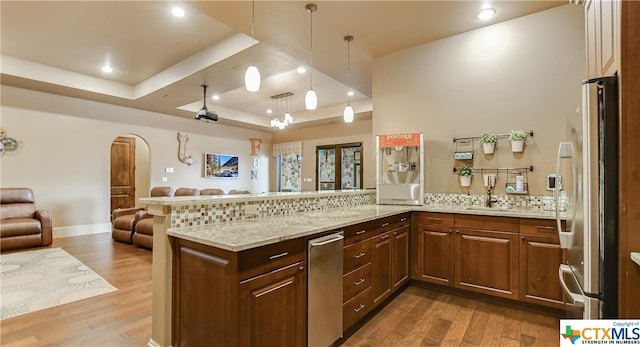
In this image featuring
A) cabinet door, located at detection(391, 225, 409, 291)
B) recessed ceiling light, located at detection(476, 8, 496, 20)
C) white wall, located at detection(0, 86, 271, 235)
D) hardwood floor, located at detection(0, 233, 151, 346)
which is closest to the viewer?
hardwood floor, located at detection(0, 233, 151, 346)

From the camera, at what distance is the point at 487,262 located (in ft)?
9.19

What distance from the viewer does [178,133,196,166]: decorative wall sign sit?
7402mm

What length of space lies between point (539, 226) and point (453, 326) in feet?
3.87

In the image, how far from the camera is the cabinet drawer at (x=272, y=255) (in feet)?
4.93

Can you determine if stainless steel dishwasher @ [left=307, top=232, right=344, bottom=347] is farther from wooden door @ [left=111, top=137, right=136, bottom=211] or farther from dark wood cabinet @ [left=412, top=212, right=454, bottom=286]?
wooden door @ [left=111, top=137, right=136, bottom=211]

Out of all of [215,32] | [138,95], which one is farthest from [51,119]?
[215,32]

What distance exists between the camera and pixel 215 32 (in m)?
3.77

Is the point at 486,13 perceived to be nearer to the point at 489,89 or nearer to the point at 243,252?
the point at 489,89

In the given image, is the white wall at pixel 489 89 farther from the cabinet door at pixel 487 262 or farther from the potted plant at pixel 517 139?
the cabinet door at pixel 487 262

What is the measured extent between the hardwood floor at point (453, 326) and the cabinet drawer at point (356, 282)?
33 cm

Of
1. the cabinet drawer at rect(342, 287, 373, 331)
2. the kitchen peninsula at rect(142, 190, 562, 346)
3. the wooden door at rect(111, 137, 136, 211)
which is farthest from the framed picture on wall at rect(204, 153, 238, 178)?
the cabinet drawer at rect(342, 287, 373, 331)

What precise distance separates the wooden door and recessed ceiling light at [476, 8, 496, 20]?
8.72 metres

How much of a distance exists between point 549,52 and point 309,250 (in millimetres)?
3254

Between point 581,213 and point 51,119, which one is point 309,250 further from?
point 51,119
